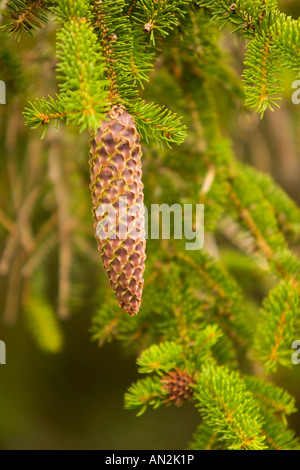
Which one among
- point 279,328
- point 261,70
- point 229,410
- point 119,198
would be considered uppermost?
point 261,70

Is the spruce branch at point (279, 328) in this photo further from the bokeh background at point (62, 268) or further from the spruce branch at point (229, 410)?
the bokeh background at point (62, 268)

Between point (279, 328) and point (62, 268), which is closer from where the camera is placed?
point (279, 328)

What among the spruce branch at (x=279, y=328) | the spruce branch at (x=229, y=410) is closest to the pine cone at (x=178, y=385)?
the spruce branch at (x=229, y=410)

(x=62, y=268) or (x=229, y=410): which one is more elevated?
(x=62, y=268)

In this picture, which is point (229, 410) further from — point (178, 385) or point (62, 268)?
point (62, 268)

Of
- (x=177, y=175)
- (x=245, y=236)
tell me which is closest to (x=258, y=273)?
(x=245, y=236)

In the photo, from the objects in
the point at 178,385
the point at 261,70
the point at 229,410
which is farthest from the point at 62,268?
the point at 261,70

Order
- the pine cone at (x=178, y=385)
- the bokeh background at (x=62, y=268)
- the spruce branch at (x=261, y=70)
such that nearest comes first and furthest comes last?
the spruce branch at (x=261, y=70) < the pine cone at (x=178, y=385) < the bokeh background at (x=62, y=268)
